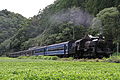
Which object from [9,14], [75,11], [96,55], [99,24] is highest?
[9,14]

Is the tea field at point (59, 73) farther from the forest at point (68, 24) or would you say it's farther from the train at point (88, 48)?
the forest at point (68, 24)

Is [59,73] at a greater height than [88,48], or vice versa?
[88,48]

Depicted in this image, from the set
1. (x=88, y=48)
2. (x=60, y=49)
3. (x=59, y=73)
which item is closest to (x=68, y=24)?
(x=60, y=49)

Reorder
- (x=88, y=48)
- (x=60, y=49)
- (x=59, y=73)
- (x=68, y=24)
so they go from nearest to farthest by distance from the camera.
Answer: (x=59, y=73)
(x=88, y=48)
(x=60, y=49)
(x=68, y=24)

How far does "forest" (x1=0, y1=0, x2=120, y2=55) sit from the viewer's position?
36312mm

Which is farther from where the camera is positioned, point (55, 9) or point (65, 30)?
point (55, 9)

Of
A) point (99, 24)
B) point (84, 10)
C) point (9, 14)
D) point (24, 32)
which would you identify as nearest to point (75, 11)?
point (84, 10)

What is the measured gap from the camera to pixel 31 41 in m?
61.8

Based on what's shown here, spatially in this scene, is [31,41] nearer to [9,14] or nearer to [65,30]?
[65,30]

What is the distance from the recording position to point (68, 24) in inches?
1973

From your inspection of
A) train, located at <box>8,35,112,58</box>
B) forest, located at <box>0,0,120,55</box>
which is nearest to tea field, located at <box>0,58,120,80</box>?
train, located at <box>8,35,112,58</box>

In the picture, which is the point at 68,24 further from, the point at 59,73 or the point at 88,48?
the point at 59,73

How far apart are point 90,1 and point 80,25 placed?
27.5 feet

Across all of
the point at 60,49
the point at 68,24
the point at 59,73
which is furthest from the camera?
the point at 68,24
